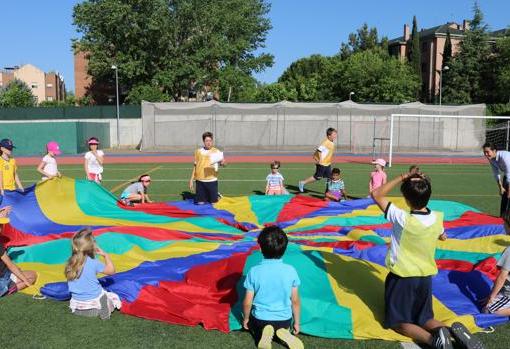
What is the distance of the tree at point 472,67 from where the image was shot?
55406mm

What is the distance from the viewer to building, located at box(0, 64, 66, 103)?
96000 millimetres

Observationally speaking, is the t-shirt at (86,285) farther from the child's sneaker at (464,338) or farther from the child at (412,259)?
the child's sneaker at (464,338)

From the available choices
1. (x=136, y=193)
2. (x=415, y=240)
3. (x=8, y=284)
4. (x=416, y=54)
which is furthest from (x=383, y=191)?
(x=416, y=54)

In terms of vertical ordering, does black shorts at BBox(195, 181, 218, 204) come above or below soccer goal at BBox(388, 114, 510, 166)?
below

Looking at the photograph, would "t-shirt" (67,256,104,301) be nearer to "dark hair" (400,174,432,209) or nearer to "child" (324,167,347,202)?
"dark hair" (400,174,432,209)

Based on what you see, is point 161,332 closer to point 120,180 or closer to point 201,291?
point 201,291

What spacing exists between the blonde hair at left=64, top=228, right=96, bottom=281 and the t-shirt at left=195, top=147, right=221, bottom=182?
16.7ft

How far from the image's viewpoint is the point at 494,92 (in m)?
54.3

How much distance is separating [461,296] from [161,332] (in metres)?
3.19

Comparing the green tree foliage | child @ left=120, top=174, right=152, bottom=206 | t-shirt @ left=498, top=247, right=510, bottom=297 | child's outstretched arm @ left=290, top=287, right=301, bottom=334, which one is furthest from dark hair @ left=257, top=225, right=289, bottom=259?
the green tree foliage

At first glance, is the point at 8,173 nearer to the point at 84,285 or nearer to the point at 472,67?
the point at 84,285

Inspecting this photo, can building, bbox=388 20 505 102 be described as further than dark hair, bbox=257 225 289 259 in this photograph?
Yes

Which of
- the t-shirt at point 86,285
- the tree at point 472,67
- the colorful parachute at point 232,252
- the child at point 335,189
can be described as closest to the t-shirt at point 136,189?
the colorful parachute at point 232,252

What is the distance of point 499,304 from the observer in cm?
491
